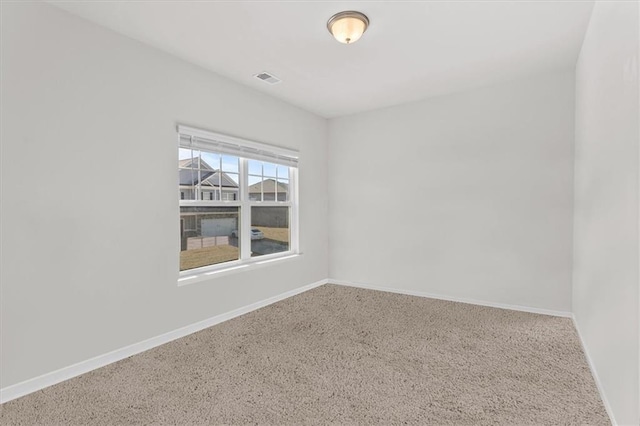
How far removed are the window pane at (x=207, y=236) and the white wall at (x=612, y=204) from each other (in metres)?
3.21

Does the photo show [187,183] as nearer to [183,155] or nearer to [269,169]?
[183,155]

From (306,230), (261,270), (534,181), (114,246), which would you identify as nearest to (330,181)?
(306,230)

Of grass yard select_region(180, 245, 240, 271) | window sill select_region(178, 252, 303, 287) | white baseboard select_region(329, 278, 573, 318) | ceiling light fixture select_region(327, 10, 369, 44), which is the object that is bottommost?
white baseboard select_region(329, 278, 573, 318)

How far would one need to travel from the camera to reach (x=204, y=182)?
3.32 m

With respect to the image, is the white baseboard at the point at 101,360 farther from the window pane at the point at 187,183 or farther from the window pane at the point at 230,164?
the window pane at the point at 230,164

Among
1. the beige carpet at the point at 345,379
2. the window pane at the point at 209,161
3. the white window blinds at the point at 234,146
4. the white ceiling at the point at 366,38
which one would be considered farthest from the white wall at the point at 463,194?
the window pane at the point at 209,161

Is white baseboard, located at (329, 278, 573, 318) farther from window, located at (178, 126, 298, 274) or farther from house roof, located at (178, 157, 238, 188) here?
house roof, located at (178, 157, 238, 188)

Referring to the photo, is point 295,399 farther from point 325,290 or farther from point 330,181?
point 330,181

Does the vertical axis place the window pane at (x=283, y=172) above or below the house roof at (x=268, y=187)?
above

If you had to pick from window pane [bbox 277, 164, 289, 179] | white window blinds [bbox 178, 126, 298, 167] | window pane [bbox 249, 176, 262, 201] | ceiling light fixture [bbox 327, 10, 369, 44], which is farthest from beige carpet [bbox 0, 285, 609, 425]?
ceiling light fixture [bbox 327, 10, 369, 44]

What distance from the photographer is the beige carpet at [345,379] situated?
1802 mm

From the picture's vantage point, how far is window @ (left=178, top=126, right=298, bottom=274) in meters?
3.16

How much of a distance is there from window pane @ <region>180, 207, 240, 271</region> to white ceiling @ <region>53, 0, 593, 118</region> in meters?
1.44

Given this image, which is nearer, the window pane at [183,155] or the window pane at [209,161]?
the window pane at [183,155]
